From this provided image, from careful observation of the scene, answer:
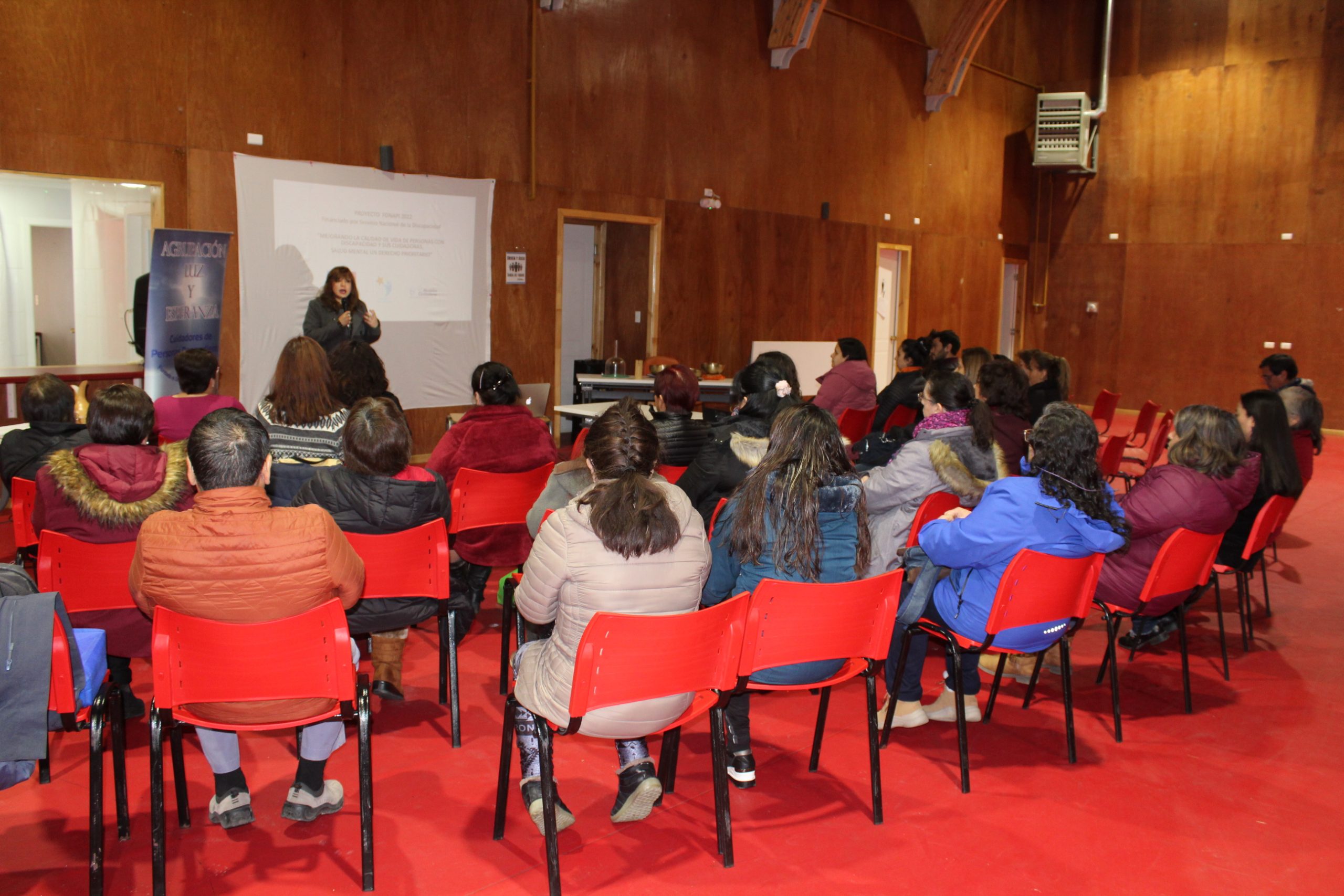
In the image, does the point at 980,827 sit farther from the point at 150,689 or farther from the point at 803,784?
the point at 150,689

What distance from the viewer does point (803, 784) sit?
3035 mm

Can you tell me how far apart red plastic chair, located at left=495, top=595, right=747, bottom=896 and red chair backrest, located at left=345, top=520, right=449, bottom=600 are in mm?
678

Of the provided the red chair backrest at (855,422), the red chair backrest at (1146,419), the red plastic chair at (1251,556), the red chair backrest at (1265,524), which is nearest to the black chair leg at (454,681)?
the red plastic chair at (1251,556)

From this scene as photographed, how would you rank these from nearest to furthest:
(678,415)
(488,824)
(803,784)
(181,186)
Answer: (488,824) < (803,784) < (678,415) < (181,186)

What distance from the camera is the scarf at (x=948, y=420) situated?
3826mm

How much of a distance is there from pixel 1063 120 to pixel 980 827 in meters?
13.5

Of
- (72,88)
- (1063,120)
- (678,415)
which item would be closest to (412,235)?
(72,88)

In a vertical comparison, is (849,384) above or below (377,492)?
above

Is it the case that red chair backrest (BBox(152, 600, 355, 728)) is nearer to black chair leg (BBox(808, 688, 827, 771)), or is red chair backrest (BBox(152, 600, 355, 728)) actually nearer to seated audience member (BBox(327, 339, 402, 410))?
black chair leg (BBox(808, 688, 827, 771))

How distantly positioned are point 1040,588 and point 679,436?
5.46 feet

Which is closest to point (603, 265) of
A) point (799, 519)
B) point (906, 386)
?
point (906, 386)

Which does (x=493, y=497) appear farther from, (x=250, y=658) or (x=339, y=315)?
(x=339, y=315)

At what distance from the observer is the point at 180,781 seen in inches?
104

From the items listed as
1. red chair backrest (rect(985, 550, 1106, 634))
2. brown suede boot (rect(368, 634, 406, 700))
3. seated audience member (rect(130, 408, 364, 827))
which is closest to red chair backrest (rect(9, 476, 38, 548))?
brown suede boot (rect(368, 634, 406, 700))
